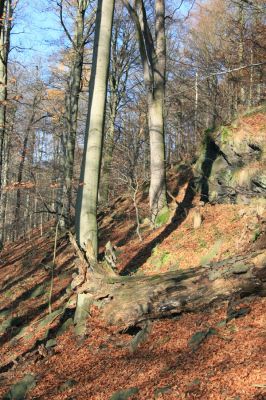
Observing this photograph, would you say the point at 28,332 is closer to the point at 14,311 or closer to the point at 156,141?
the point at 14,311

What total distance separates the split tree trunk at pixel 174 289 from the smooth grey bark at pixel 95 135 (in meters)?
0.75

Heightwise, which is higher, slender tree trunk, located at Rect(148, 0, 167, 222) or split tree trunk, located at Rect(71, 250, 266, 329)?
slender tree trunk, located at Rect(148, 0, 167, 222)

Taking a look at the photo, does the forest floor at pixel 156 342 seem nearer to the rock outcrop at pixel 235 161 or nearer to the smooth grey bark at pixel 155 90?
the rock outcrop at pixel 235 161

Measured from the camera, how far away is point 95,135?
7.25m

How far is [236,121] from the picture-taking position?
11.5 m

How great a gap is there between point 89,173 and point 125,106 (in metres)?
16.5

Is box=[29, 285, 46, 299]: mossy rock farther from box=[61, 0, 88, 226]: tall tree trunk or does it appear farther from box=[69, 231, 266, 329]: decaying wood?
box=[61, 0, 88, 226]: tall tree trunk

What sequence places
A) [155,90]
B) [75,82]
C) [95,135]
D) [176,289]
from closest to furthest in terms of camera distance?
[176,289] < [95,135] < [155,90] < [75,82]

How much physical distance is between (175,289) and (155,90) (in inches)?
317

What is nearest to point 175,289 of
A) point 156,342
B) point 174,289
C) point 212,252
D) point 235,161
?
point 174,289

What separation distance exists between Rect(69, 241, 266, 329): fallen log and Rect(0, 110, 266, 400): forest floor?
7.4 inches

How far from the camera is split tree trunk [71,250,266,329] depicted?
5.62 metres

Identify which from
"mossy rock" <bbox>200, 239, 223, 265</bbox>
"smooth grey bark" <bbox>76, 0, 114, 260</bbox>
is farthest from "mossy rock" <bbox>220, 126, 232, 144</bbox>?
"smooth grey bark" <bbox>76, 0, 114, 260</bbox>

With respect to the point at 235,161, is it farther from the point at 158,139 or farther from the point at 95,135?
the point at 95,135
